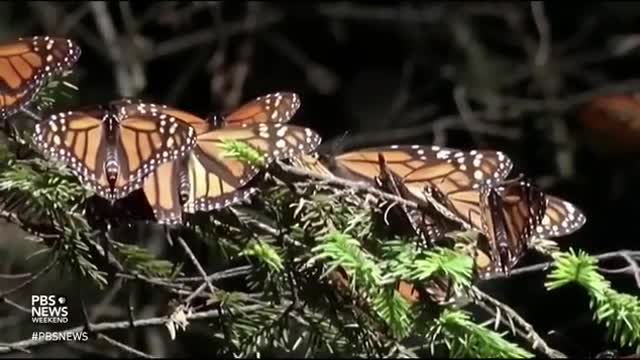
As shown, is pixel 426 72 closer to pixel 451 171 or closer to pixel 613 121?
pixel 613 121

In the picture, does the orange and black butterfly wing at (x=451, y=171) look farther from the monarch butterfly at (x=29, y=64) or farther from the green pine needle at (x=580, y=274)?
the monarch butterfly at (x=29, y=64)

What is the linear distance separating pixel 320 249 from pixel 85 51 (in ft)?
5.72

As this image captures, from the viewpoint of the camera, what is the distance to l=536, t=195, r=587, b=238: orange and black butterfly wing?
1218 mm

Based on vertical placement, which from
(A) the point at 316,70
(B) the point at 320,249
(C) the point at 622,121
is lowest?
(B) the point at 320,249

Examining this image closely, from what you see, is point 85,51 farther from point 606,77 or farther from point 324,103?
point 606,77

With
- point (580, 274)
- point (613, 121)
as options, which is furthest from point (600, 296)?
point (613, 121)

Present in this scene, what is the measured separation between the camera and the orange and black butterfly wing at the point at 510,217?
110cm

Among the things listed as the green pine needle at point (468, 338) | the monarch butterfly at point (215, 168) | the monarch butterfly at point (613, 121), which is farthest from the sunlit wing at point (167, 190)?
the monarch butterfly at point (613, 121)

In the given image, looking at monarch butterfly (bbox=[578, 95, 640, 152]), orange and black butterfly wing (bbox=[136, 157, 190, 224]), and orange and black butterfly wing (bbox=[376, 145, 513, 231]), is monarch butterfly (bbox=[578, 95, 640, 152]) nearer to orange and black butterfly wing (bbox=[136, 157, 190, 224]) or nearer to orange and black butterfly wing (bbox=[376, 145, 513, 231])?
orange and black butterfly wing (bbox=[376, 145, 513, 231])

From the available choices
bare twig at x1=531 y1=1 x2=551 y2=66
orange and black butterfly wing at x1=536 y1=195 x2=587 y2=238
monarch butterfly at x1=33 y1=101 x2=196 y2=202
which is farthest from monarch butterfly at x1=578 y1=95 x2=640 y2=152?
monarch butterfly at x1=33 y1=101 x2=196 y2=202

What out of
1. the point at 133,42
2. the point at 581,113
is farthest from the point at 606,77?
the point at 133,42

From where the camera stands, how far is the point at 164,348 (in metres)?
2.32

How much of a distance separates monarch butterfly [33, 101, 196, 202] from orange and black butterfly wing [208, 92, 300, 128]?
0.08 metres

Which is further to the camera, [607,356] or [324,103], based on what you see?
[324,103]
